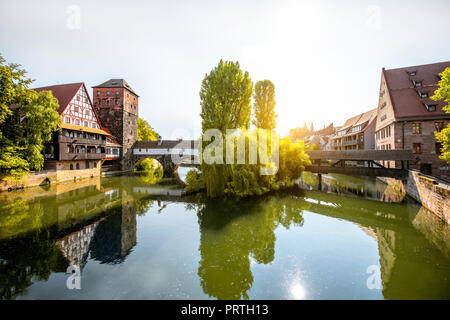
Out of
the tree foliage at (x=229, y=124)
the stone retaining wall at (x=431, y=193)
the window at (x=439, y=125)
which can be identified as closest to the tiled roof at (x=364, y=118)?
the window at (x=439, y=125)

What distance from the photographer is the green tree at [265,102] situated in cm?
2939

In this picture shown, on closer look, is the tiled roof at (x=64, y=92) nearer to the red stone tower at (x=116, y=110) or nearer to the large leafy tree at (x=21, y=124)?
the large leafy tree at (x=21, y=124)

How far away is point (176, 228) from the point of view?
458 inches

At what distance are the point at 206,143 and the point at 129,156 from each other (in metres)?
31.1

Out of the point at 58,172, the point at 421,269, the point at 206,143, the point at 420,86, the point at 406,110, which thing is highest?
the point at 420,86

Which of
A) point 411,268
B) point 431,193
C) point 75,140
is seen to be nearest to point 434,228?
point 431,193

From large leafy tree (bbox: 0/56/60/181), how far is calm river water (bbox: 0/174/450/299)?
20.6ft

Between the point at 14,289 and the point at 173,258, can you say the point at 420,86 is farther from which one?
the point at 14,289

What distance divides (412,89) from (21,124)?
4654 centimetres

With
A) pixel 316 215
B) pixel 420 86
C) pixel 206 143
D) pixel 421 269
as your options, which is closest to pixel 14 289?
pixel 206 143

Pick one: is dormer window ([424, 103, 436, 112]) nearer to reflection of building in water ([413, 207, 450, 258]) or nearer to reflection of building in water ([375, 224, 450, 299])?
reflection of building in water ([413, 207, 450, 258])

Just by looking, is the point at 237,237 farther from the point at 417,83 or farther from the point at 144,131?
the point at 144,131

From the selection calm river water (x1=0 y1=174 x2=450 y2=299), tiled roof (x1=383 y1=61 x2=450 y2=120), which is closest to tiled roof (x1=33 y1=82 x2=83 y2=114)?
calm river water (x1=0 y1=174 x2=450 y2=299)

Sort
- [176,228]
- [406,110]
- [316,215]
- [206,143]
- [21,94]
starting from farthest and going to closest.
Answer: [406,110] < [21,94] < [206,143] < [316,215] < [176,228]
